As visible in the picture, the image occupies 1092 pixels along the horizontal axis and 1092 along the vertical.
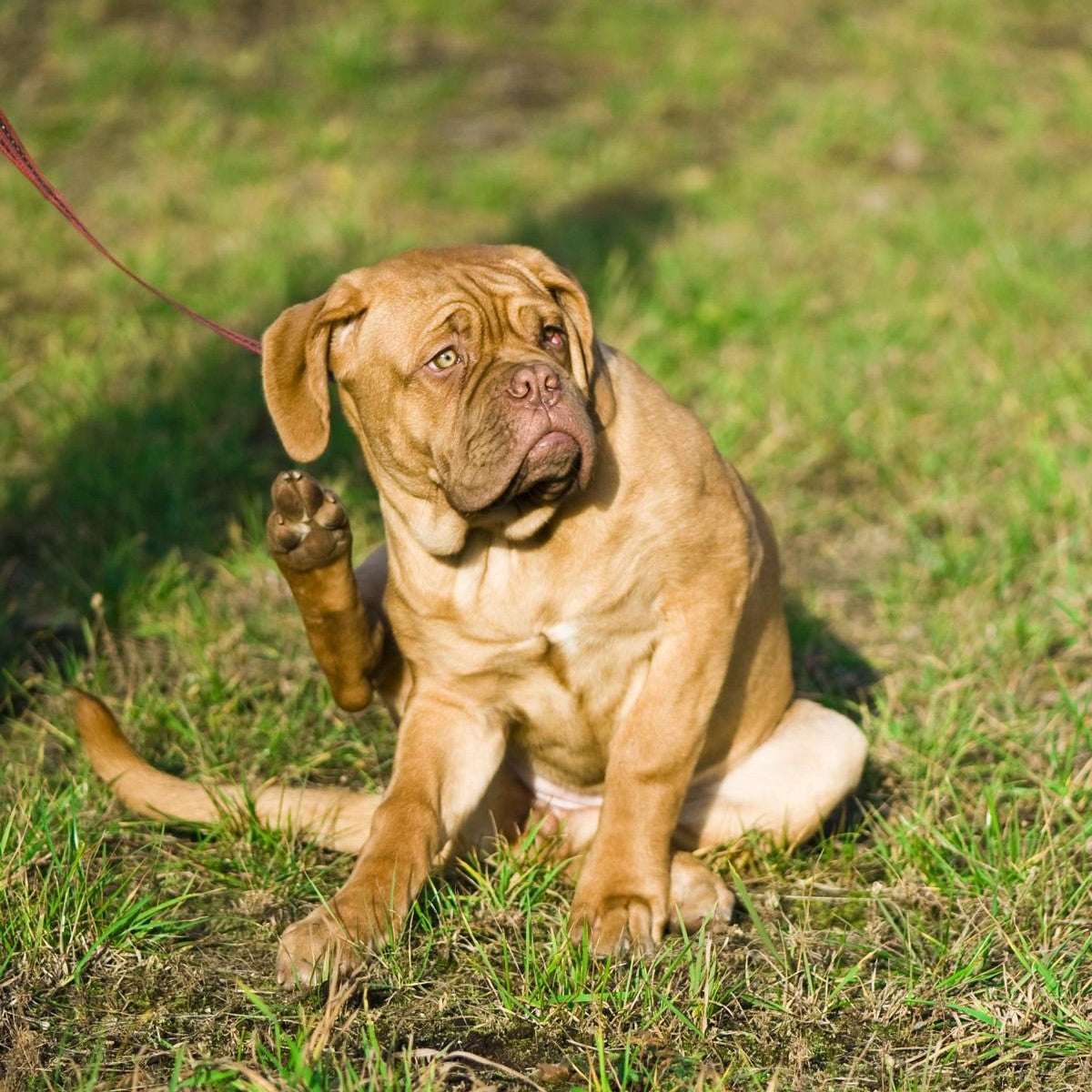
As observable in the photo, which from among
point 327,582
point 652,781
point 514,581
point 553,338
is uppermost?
point 553,338

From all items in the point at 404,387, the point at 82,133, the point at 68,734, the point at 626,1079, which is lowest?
the point at 82,133

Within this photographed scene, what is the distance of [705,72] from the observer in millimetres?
9078

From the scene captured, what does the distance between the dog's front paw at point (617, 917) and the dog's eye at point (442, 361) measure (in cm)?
109

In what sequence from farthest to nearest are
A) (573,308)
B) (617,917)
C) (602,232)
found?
(602,232), (573,308), (617,917)

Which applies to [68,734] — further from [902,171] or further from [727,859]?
[902,171]

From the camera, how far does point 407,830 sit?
325 centimetres

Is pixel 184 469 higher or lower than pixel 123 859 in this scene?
lower

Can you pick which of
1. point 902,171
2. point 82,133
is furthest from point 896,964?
point 82,133

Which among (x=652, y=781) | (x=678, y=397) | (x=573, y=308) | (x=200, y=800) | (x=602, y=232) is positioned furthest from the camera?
(x=602, y=232)

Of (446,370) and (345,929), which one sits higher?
(446,370)

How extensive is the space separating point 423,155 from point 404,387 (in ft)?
16.6

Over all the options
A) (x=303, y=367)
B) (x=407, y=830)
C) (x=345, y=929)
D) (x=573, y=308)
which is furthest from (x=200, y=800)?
(x=573, y=308)

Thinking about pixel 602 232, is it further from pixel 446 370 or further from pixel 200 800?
pixel 200 800

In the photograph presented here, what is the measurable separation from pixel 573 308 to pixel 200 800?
1.38 meters
